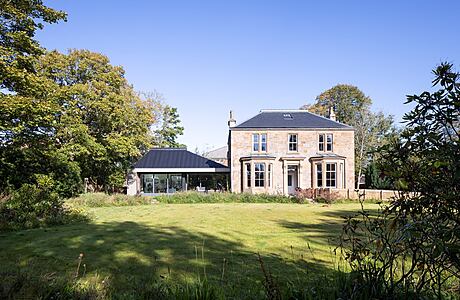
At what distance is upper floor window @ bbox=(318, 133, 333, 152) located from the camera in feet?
101

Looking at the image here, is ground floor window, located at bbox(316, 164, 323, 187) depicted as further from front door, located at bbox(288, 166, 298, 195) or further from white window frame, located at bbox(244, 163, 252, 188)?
white window frame, located at bbox(244, 163, 252, 188)

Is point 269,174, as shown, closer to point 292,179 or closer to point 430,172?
point 292,179

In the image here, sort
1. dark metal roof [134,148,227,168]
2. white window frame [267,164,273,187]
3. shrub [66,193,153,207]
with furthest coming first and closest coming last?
dark metal roof [134,148,227,168] → white window frame [267,164,273,187] → shrub [66,193,153,207]

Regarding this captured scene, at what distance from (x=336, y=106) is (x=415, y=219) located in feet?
157

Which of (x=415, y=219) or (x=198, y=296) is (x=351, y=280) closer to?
(x=415, y=219)

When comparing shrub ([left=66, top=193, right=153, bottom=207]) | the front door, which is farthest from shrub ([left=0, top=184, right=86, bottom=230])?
the front door

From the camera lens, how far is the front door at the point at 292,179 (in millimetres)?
31156

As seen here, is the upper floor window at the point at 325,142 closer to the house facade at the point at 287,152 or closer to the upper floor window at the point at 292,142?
the house facade at the point at 287,152

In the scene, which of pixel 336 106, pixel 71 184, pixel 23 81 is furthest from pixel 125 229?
pixel 336 106

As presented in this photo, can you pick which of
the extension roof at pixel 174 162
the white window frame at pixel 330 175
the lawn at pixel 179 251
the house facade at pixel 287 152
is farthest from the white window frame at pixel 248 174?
the lawn at pixel 179 251

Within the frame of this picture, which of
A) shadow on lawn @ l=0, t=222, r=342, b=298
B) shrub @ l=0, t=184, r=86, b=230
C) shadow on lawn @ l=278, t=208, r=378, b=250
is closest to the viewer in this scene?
shadow on lawn @ l=0, t=222, r=342, b=298

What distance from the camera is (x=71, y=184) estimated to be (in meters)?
23.2

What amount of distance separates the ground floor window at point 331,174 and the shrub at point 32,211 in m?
21.6

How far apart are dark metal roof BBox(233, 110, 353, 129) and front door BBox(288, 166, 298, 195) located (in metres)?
4.05
